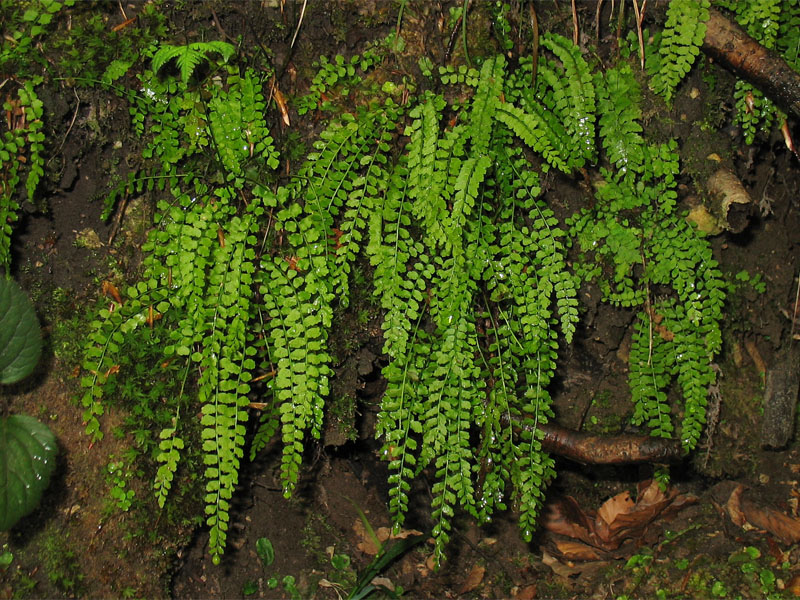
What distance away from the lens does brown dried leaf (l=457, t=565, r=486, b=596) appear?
3.65m

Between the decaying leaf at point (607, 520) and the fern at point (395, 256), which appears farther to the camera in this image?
the decaying leaf at point (607, 520)

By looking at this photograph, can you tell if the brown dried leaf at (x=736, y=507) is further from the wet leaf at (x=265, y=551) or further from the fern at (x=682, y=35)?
the wet leaf at (x=265, y=551)

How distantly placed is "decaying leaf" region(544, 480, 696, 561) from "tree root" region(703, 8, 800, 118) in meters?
2.32

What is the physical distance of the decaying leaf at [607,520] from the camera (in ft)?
12.4

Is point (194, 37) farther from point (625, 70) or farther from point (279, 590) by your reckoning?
point (279, 590)

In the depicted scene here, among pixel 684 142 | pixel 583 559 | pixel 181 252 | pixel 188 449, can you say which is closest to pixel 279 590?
pixel 188 449

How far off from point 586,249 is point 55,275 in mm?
2737

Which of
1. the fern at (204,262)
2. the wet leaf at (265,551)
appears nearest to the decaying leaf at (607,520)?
the wet leaf at (265,551)

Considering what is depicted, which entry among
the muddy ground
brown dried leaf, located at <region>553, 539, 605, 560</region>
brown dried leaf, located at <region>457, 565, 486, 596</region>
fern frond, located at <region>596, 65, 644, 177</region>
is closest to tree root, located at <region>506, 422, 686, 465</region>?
the muddy ground

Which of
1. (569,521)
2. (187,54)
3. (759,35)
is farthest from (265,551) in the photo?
(759,35)

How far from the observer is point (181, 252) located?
2.71 metres

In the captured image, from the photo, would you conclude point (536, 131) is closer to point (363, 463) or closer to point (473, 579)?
point (363, 463)

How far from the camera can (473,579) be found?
3701 millimetres

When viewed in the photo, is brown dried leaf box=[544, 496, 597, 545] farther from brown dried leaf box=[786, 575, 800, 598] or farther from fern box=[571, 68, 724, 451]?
brown dried leaf box=[786, 575, 800, 598]
